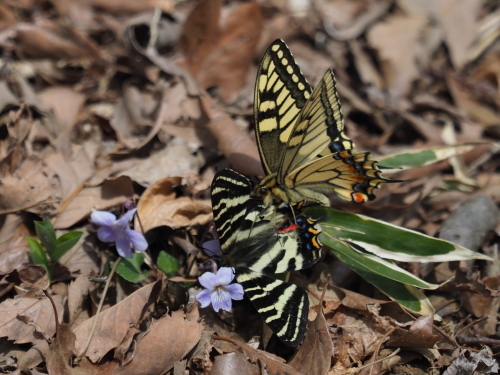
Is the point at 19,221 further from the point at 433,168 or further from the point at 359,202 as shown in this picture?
the point at 433,168

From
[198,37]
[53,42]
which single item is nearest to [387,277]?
[198,37]

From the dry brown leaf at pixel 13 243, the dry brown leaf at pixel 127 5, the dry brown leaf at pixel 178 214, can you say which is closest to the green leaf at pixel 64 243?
the dry brown leaf at pixel 13 243

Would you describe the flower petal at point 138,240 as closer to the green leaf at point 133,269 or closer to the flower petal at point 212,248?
the green leaf at point 133,269

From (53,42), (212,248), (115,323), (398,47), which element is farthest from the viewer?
Result: (398,47)

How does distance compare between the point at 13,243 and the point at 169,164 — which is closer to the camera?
the point at 13,243

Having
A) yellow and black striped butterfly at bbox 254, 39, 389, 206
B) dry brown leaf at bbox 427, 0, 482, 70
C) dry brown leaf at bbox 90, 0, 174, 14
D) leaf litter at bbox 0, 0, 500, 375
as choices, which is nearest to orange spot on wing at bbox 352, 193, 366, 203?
yellow and black striped butterfly at bbox 254, 39, 389, 206

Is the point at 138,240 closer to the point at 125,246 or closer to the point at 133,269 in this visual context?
the point at 125,246
